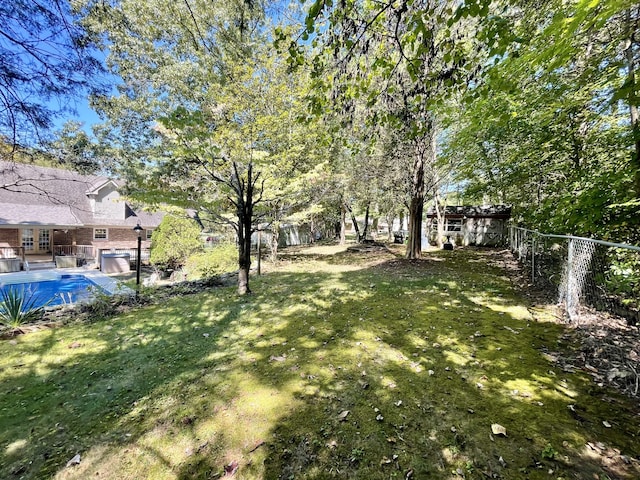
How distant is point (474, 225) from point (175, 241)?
2110cm

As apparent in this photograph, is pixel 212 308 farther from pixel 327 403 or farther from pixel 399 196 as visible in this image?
pixel 399 196

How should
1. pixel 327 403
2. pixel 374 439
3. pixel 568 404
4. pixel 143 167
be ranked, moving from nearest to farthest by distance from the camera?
pixel 374 439
pixel 568 404
pixel 327 403
pixel 143 167

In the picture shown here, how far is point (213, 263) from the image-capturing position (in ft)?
35.2

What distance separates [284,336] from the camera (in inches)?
179

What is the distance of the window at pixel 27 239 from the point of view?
17.3 metres

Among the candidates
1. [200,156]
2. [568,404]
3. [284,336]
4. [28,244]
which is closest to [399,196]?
[200,156]

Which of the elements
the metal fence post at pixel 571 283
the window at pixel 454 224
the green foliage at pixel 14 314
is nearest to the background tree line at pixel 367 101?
the metal fence post at pixel 571 283

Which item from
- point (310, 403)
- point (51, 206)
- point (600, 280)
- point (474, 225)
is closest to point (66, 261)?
point (51, 206)

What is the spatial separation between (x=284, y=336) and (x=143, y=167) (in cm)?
1285

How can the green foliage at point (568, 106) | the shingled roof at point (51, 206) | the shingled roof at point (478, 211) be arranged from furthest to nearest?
the shingled roof at point (478, 211) < the shingled roof at point (51, 206) < the green foliage at point (568, 106)

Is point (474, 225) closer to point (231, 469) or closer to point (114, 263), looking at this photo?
point (231, 469)

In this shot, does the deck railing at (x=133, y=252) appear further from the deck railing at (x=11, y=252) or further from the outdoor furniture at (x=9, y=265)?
the deck railing at (x=11, y=252)

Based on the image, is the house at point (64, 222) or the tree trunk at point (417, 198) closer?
the tree trunk at point (417, 198)

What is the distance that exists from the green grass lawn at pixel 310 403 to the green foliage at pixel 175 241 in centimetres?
746
